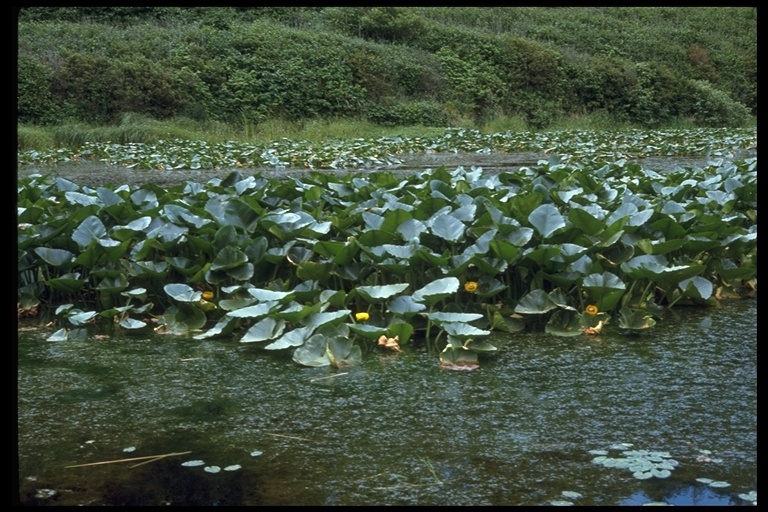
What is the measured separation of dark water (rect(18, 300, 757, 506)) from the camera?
171cm

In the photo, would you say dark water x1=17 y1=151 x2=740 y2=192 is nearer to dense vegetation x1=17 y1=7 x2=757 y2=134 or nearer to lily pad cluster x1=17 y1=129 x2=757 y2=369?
lily pad cluster x1=17 y1=129 x2=757 y2=369

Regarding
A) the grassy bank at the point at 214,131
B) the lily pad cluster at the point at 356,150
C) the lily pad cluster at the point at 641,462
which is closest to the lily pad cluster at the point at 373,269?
the lily pad cluster at the point at 641,462

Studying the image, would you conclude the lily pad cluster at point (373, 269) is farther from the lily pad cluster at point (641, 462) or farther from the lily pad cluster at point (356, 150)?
the lily pad cluster at point (356, 150)

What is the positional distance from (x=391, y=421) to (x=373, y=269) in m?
1.12

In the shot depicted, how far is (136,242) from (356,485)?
201cm

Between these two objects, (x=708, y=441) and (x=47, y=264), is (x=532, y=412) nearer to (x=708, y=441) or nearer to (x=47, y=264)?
(x=708, y=441)

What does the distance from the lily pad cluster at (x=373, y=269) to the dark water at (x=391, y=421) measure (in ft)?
0.38

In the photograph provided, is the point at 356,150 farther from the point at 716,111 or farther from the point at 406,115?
the point at 716,111

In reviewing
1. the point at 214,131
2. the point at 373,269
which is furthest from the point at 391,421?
the point at 214,131

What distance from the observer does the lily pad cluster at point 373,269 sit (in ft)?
8.98

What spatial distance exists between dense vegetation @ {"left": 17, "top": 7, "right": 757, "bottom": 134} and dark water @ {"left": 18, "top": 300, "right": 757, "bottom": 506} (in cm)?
1202

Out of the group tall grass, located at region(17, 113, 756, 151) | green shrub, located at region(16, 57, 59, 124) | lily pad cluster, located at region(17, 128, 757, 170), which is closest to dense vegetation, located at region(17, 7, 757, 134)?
green shrub, located at region(16, 57, 59, 124)

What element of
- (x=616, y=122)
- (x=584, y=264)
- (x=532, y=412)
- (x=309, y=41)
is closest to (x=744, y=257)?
(x=584, y=264)

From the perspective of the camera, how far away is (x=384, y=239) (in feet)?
10.3
